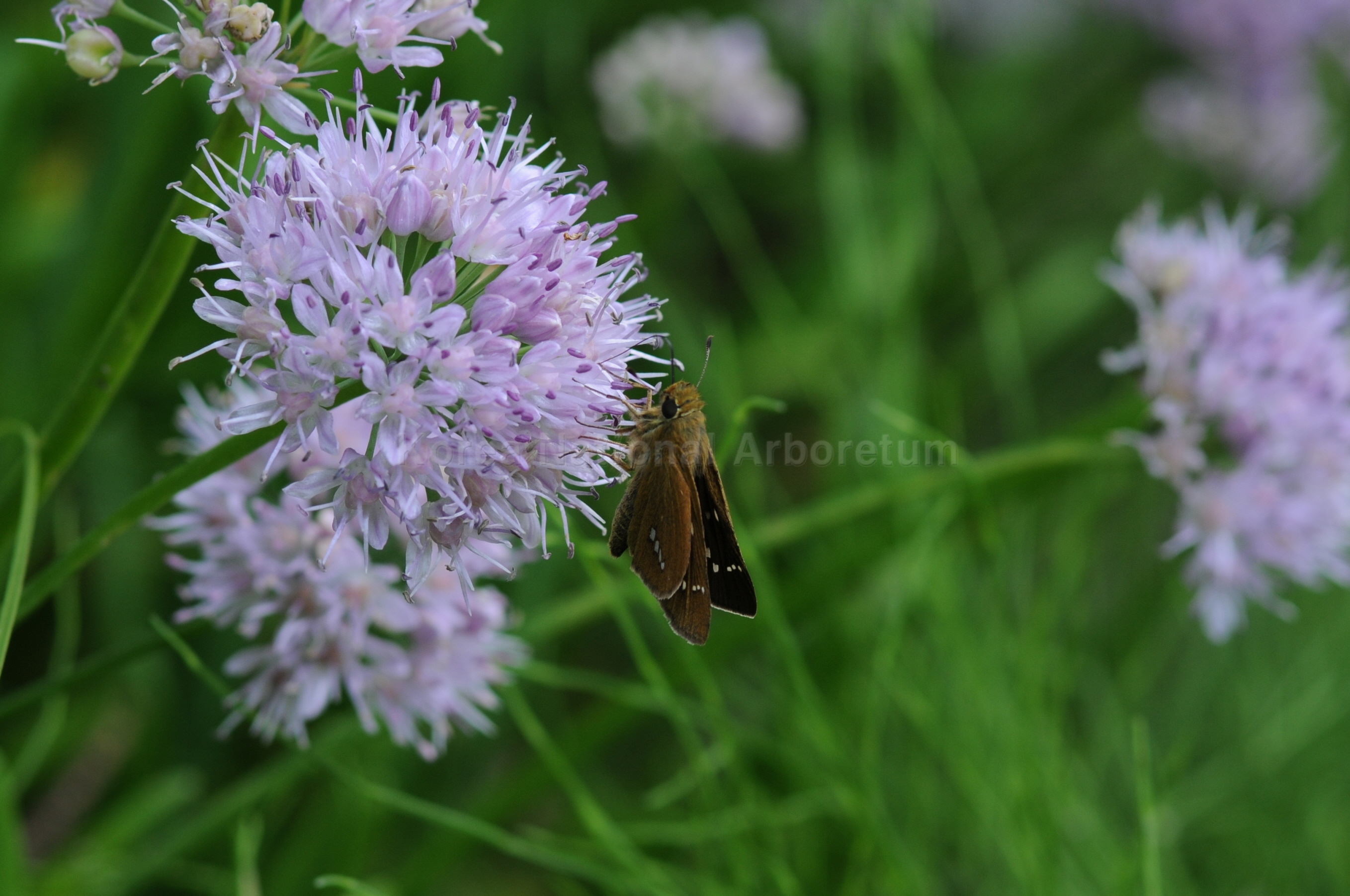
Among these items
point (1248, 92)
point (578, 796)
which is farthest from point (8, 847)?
point (1248, 92)

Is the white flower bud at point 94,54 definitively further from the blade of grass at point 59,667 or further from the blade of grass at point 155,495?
the blade of grass at point 59,667

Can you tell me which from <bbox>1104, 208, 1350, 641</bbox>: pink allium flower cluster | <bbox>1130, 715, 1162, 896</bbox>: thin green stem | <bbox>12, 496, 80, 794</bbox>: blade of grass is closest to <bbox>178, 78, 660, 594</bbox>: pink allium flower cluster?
<bbox>12, 496, 80, 794</bbox>: blade of grass

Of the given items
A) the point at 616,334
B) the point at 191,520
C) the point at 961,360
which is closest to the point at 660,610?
the point at 616,334

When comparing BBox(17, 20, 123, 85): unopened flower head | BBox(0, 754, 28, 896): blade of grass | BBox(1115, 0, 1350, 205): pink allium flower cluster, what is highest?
BBox(1115, 0, 1350, 205): pink allium flower cluster

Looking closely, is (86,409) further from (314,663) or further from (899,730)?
(899,730)

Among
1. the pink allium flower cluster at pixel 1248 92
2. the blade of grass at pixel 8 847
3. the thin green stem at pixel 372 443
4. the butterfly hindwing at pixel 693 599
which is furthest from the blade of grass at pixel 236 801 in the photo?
the pink allium flower cluster at pixel 1248 92

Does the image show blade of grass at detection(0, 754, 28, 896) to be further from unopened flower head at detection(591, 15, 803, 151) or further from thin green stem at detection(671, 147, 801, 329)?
unopened flower head at detection(591, 15, 803, 151)

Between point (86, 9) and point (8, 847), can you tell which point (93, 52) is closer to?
point (86, 9)
